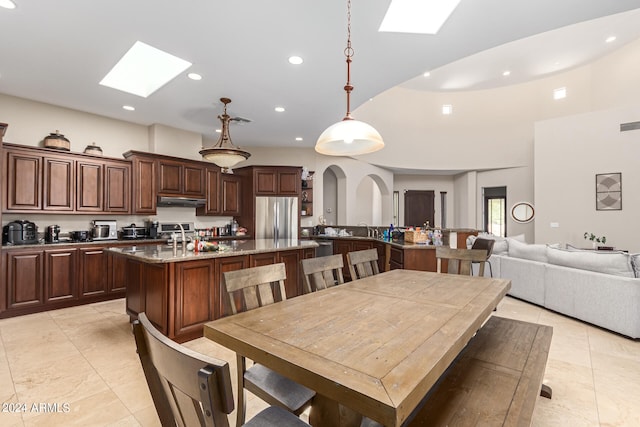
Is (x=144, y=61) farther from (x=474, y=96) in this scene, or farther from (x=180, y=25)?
(x=474, y=96)

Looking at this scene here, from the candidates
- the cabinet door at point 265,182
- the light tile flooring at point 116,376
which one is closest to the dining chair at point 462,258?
the light tile flooring at point 116,376

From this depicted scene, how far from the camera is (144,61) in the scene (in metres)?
3.78

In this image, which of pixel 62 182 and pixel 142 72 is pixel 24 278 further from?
pixel 142 72

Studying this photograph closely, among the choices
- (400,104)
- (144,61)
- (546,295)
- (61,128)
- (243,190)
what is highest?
(400,104)

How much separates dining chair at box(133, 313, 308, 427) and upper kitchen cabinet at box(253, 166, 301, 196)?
5707mm

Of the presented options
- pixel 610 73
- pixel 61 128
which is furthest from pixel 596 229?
pixel 61 128

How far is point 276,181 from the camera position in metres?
6.52

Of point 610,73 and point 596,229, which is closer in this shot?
point 596,229

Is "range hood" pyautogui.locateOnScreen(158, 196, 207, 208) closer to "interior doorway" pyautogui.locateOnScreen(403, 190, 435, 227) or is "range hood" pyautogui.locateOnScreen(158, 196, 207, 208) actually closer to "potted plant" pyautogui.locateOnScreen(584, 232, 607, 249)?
"interior doorway" pyautogui.locateOnScreen(403, 190, 435, 227)

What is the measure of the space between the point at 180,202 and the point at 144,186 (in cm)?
67

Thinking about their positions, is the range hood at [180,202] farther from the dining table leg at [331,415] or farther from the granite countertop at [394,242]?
the dining table leg at [331,415]

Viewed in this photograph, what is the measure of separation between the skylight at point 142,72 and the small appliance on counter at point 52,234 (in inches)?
87.6

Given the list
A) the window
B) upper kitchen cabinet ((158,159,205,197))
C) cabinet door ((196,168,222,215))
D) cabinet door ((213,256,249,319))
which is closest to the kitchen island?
cabinet door ((213,256,249,319))

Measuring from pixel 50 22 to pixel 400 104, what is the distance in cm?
802
